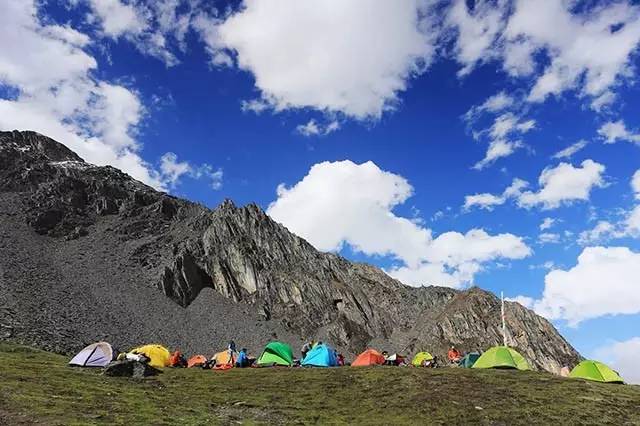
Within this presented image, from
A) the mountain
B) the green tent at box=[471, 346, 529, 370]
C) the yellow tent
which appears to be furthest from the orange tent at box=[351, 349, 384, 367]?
the mountain

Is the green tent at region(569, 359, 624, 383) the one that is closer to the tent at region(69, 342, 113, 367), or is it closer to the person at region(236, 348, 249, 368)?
the person at region(236, 348, 249, 368)

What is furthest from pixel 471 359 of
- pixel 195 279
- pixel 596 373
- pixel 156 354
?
pixel 195 279

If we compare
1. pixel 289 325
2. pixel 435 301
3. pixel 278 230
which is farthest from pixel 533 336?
pixel 278 230

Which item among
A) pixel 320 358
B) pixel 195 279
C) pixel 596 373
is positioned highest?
pixel 195 279

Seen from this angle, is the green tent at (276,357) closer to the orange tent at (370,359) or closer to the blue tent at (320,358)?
the blue tent at (320,358)

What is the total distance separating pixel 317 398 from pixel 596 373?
23.8 m

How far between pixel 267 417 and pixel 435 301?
431ft

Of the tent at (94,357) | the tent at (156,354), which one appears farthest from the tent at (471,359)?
the tent at (94,357)

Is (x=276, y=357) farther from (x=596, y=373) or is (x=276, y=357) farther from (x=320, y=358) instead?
(x=596, y=373)

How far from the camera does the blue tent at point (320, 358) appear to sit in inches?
1897

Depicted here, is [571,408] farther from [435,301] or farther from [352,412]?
[435,301]

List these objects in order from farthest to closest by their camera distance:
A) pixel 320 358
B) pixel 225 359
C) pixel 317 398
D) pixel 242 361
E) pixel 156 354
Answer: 1. pixel 156 354
2. pixel 225 359
3. pixel 242 361
4. pixel 320 358
5. pixel 317 398

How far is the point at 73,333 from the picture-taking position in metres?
82.8

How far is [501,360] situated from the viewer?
44219 mm
